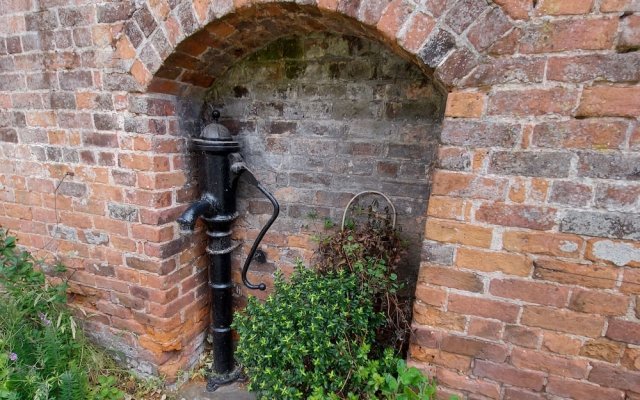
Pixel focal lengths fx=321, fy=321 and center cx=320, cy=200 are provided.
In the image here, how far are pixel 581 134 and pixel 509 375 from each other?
0.98m

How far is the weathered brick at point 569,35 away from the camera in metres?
1.02

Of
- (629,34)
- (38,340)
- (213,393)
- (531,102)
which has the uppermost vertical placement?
(629,34)

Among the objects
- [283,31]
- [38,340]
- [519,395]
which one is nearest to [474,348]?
[519,395]

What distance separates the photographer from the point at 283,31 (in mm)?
1713

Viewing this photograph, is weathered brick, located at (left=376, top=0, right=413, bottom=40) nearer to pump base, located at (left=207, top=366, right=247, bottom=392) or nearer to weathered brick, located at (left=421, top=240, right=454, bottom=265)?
weathered brick, located at (left=421, top=240, right=454, bottom=265)

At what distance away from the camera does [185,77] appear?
1.79 m

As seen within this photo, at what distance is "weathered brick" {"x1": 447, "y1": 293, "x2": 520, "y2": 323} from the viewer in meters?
1.27

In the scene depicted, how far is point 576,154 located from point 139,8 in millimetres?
1978

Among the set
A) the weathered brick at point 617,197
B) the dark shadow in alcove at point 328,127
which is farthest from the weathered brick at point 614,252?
the dark shadow in alcove at point 328,127

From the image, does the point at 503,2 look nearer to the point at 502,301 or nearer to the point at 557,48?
the point at 557,48

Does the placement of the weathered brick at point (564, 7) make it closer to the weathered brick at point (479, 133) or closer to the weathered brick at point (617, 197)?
the weathered brick at point (479, 133)

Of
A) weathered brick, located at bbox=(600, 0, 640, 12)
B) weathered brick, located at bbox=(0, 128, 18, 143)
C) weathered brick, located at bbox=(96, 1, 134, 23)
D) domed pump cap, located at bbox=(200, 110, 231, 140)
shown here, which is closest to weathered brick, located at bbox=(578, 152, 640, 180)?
weathered brick, located at bbox=(600, 0, 640, 12)

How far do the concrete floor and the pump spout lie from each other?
1146mm

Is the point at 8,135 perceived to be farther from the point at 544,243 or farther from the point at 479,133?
the point at 544,243
